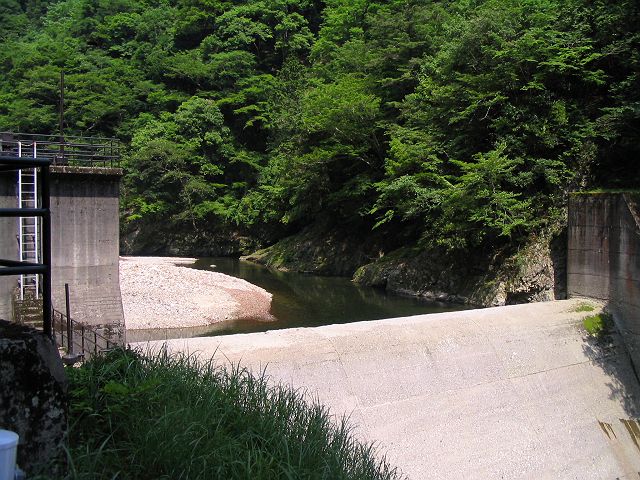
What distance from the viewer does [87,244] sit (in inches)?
502

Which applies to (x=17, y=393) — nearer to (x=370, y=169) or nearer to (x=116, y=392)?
(x=116, y=392)

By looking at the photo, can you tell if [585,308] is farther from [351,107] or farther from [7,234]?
[351,107]

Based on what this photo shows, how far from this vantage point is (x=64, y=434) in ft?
9.09

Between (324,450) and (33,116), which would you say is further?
(33,116)

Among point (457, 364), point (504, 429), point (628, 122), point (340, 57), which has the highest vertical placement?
point (340, 57)

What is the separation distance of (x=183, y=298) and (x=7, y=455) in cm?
1864

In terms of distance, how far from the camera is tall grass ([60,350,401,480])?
305 centimetres

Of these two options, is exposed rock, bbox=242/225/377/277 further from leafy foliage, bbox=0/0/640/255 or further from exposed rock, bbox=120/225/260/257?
exposed rock, bbox=120/225/260/257

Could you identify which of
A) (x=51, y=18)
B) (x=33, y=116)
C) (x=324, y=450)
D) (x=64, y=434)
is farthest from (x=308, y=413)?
(x=51, y=18)

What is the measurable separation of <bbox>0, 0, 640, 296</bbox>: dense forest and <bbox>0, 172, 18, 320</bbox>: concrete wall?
43.5ft

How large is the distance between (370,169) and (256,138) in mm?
15419

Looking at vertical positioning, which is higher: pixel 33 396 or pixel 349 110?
pixel 349 110

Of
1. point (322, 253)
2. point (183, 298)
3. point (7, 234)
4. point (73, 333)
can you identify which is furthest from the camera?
point (322, 253)

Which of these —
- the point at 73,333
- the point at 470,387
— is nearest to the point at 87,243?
the point at 73,333
